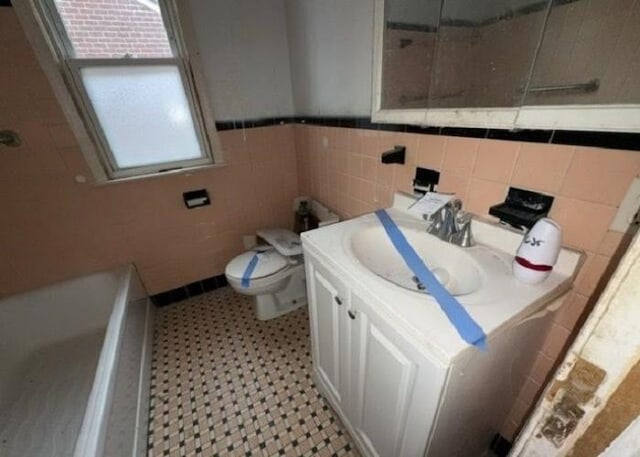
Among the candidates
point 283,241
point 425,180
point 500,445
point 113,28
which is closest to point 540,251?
point 425,180

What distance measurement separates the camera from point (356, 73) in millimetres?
1149

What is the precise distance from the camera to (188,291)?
190 centimetres

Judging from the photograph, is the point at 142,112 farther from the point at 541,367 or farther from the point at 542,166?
the point at 541,367

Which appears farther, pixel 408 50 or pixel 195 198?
pixel 195 198

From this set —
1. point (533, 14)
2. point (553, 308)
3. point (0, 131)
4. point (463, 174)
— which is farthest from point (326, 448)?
point (0, 131)

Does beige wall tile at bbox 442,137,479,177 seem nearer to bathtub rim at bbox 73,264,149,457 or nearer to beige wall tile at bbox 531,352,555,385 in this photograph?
beige wall tile at bbox 531,352,555,385

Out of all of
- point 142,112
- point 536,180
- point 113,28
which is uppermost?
point 113,28

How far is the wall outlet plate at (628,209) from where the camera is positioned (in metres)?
0.56

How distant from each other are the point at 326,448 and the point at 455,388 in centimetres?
78

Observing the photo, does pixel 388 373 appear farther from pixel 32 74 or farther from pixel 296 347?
pixel 32 74

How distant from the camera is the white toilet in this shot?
1479 millimetres

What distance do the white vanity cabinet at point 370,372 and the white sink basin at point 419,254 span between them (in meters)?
0.16

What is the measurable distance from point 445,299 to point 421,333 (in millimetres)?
122

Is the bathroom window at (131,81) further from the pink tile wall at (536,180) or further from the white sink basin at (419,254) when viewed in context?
the white sink basin at (419,254)
